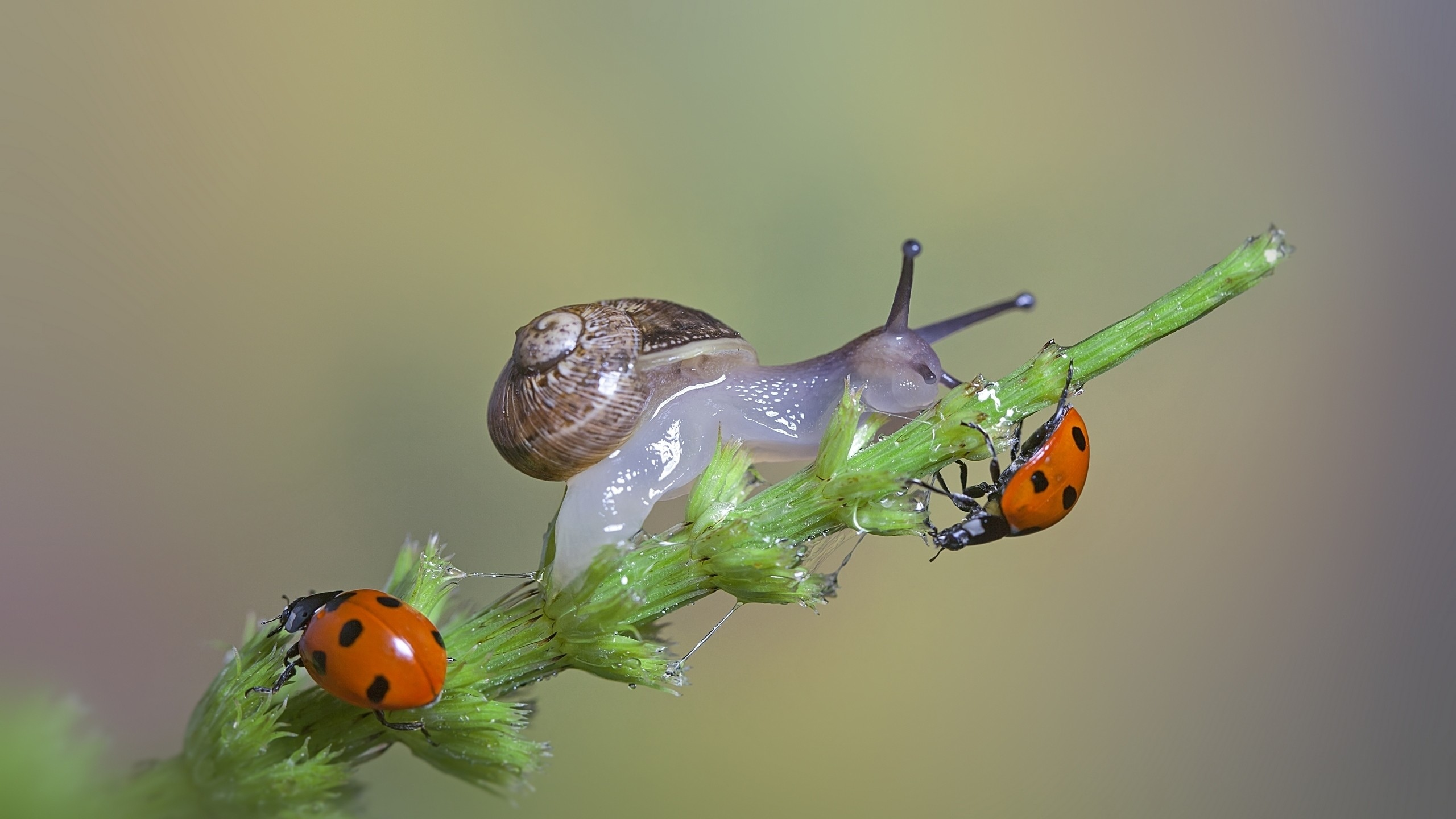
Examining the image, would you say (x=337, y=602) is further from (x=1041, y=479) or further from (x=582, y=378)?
(x=1041, y=479)

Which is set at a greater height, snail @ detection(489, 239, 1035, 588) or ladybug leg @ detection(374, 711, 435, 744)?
snail @ detection(489, 239, 1035, 588)

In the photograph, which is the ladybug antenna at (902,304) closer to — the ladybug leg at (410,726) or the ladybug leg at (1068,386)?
the ladybug leg at (1068,386)

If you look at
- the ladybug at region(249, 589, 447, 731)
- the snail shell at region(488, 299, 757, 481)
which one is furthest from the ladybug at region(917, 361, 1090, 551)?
the ladybug at region(249, 589, 447, 731)

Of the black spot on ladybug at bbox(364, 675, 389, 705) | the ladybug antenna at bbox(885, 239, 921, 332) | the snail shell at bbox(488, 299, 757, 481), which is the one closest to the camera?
the black spot on ladybug at bbox(364, 675, 389, 705)

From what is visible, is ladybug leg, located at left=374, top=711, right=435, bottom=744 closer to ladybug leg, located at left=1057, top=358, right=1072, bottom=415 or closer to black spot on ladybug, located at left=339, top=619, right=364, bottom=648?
black spot on ladybug, located at left=339, top=619, right=364, bottom=648

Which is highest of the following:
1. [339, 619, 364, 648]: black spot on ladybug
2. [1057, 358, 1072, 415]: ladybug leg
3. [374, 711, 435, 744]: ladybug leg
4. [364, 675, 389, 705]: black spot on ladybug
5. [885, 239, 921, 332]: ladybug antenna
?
[885, 239, 921, 332]: ladybug antenna

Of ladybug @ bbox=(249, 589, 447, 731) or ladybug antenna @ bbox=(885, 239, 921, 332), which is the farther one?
ladybug antenna @ bbox=(885, 239, 921, 332)

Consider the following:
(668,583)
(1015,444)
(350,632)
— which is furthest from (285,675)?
(1015,444)

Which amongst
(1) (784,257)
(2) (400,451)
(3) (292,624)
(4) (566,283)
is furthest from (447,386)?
(3) (292,624)

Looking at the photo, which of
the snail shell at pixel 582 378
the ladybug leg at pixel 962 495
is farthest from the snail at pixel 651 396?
the ladybug leg at pixel 962 495
